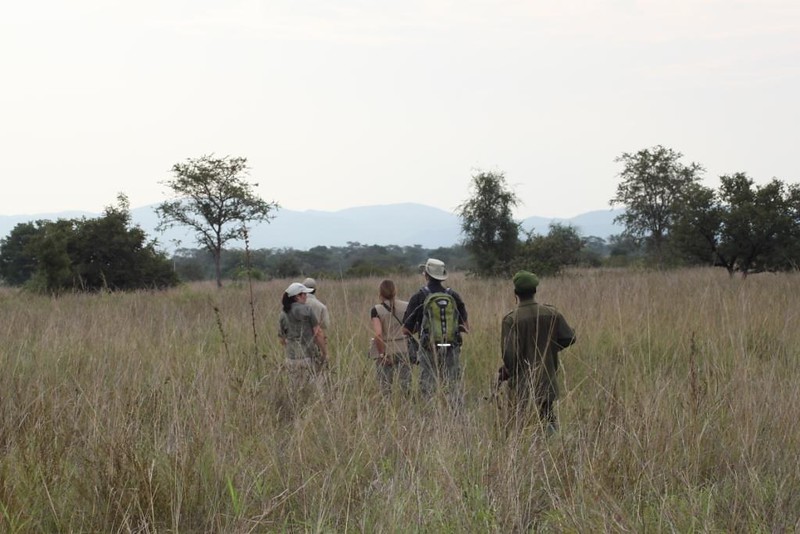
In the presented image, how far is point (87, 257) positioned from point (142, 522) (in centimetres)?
2443

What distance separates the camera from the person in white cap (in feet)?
23.1

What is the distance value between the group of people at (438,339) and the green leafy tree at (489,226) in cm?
2699

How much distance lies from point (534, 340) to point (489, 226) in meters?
29.6

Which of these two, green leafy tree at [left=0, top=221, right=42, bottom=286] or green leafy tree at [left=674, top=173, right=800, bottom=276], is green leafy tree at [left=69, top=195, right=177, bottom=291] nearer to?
green leafy tree at [left=674, top=173, right=800, bottom=276]

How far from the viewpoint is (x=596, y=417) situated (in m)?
4.70

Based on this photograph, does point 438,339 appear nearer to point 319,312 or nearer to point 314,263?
point 319,312

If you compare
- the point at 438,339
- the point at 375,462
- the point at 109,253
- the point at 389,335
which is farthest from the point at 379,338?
the point at 109,253

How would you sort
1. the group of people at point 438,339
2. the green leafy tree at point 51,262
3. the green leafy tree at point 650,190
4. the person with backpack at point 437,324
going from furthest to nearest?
the green leafy tree at point 650,190
the green leafy tree at point 51,262
the person with backpack at point 437,324
the group of people at point 438,339

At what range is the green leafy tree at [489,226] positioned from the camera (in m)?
34.7

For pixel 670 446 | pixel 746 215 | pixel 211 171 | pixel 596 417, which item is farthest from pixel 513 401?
pixel 211 171

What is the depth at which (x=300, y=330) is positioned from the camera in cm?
713

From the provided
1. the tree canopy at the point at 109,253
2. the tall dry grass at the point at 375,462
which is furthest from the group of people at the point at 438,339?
the tree canopy at the point at 109,253

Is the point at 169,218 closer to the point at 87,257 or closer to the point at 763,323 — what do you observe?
the point at 87,257

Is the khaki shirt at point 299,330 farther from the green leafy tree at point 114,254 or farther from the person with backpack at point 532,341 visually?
the green leafy tree at point 114,254
